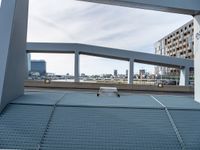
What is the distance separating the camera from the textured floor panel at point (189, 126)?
4.73m

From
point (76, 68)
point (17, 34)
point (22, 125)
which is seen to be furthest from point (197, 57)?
point (76, 68)

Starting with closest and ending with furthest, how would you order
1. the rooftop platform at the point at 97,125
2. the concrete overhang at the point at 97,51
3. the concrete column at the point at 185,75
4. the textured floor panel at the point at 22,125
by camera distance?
the textured floor panel at the point at 22,125, the rooftop platform at the point at 97,125, the concrete overhang at the point at 97,51, the concrete column at the point at 185,75

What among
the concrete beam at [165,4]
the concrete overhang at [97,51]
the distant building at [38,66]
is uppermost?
the concrete overhang at [97,51]

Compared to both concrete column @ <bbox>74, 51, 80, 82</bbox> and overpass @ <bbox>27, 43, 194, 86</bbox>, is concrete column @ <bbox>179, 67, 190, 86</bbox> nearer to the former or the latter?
overpass @ <bbox>27, 43, 194, 86</bbox>

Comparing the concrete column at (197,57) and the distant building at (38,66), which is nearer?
the concrete column at (197,57)

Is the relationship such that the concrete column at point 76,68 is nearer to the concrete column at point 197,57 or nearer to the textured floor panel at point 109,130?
the concrete column at point 197,57

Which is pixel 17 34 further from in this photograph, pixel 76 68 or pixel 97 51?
pixel 76 68

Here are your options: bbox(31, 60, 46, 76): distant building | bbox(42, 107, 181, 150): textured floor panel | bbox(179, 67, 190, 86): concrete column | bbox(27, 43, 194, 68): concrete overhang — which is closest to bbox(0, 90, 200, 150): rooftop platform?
bbox(42, 107, 181, 150): textured floor panel

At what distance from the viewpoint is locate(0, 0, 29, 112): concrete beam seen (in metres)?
5.41

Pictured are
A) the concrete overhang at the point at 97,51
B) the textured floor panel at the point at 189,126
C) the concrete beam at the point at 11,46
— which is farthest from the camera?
the concrete overhang at the point at 97,51

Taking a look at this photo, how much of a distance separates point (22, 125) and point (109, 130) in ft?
5.83

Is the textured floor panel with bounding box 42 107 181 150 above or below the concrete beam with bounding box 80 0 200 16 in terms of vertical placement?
below

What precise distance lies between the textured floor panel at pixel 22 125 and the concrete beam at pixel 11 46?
1.07 feet

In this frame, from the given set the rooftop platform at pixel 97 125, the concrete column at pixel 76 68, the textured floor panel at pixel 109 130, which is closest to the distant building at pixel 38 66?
the concrete column at pixel 76 68
